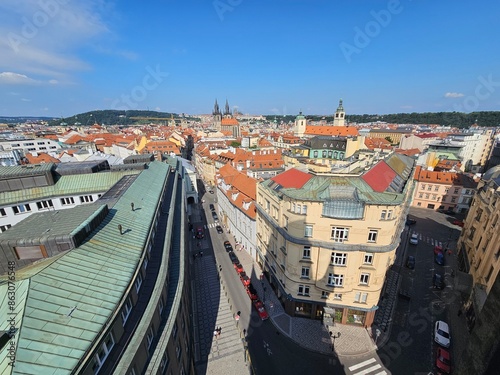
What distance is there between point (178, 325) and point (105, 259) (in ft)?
28.5

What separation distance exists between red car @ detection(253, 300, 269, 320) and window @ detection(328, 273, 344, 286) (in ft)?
33.7

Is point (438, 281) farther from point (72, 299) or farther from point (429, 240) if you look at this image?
point (72, 299)

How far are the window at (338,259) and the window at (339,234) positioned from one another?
1905 millimetres

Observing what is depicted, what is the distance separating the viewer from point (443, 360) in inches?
1014

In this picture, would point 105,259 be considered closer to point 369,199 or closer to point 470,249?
point 369,199

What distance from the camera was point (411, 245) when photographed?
4972 cm

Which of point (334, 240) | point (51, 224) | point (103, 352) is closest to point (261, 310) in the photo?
point (334, 240)

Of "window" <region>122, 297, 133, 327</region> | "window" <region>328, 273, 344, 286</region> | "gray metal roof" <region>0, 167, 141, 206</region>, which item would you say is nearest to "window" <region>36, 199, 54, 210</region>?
"gray metal roof" <region>0, 167, 141, 206</region>

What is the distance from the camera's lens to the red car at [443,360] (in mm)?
25062

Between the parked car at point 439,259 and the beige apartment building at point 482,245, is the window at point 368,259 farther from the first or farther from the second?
the parked car at point 439,259

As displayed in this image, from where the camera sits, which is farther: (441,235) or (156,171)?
(441,235)

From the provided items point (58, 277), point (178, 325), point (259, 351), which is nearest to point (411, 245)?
point (259, 351)

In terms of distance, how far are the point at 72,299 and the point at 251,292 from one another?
1087 inches

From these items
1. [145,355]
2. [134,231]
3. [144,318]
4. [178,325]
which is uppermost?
[134,231]
